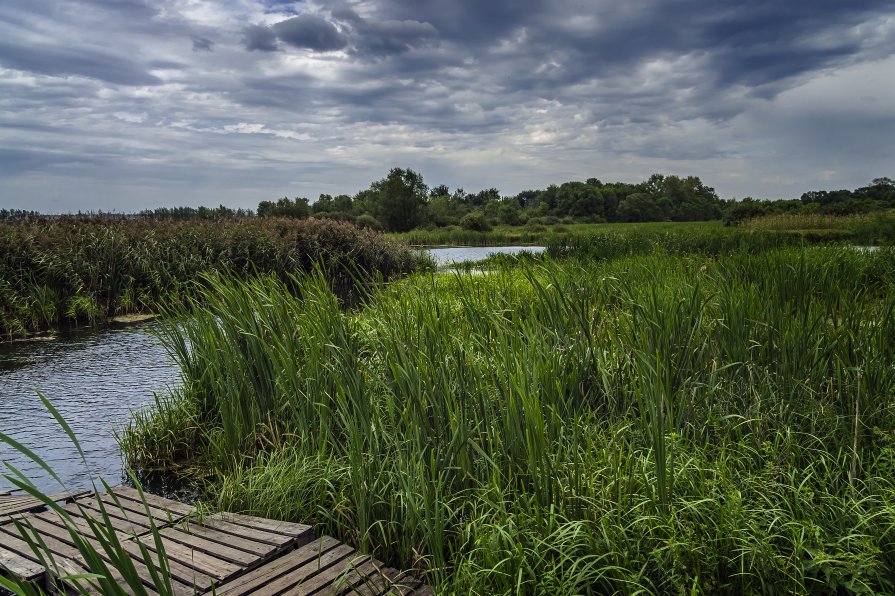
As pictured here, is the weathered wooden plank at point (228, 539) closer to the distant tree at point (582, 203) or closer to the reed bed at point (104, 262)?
the reed bed at point (104, 262)

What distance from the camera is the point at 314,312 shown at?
5.39 metres

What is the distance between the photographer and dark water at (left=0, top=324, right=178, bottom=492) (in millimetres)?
6254

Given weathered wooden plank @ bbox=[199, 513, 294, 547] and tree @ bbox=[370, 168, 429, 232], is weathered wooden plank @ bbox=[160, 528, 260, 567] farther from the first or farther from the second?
tree @ bbox=[370, 168, 429, 232]

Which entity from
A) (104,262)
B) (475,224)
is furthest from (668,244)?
(475,224)

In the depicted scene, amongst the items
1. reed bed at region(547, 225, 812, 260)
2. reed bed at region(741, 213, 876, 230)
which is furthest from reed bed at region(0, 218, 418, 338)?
reed bed at region(741, 213, 876, 230)

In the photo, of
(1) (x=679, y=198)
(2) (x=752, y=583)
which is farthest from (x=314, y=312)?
(1) (x=679, y=198)

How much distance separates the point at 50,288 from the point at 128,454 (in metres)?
10.2

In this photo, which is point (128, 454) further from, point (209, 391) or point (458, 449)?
point (458, 449)

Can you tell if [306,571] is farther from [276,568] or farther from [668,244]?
[668,244]

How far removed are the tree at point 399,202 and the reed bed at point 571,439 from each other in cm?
6005

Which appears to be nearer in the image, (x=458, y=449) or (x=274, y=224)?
(x=458, y=449)

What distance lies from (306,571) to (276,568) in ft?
0.64

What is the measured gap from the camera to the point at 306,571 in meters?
3.32

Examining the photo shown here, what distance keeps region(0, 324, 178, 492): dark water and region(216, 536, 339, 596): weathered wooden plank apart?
3165mm
